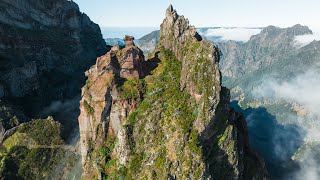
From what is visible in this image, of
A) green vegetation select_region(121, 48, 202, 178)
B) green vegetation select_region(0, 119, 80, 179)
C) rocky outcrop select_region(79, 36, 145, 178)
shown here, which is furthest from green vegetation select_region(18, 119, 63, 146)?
green vegetation select_region(121, 48, 202, 178)

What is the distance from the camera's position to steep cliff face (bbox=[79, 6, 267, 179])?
120562 mm

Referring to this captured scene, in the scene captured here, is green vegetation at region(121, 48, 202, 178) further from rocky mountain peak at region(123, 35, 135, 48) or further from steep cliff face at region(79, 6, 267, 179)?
rocky mountain peak at region(123, 35, 135, 48)

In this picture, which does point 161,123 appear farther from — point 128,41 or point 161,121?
point 128,41

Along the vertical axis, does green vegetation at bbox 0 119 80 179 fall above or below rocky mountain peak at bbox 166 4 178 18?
below

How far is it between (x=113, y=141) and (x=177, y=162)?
23.3 meters

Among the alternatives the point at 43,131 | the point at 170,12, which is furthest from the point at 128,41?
the point at 43,131

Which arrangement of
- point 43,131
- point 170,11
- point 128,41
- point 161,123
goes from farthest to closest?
point 43,131
point 170,11
point 128,41
point 161,123

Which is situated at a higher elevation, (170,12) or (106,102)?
(170,12)

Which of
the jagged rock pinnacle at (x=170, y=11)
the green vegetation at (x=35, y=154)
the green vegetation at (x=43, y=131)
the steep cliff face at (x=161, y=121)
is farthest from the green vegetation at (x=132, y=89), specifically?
the green vegetation at (x=43, y=131)

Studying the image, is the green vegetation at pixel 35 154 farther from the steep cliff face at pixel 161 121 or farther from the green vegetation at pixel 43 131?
the steep cliff face at pixel 161 121

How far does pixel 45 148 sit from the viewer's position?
170 metres

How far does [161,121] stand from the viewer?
126000 mm

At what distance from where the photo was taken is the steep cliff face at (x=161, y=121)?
120562 millimetres


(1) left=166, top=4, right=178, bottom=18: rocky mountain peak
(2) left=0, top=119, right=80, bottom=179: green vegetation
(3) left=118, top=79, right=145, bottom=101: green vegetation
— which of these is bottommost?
(2) left=0, top=119, right=80, bottom=179: green vegetation
